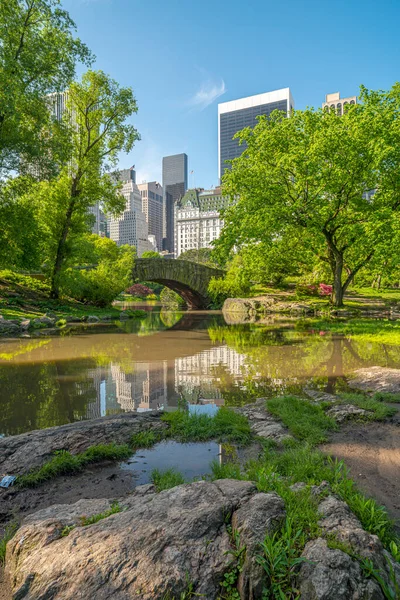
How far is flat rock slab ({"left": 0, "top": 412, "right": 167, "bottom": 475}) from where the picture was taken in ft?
11.0

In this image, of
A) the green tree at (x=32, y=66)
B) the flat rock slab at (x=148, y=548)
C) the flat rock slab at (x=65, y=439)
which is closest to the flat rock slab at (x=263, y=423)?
the flat rock slab at (x=65, y=439)

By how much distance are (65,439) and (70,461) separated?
483 mm

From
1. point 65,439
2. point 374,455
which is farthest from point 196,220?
point 374,455

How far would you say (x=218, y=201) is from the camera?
455 feet

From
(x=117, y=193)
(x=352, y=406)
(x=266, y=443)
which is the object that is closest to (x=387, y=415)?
(x=352, y=406)

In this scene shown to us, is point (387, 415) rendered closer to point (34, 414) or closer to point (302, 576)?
point (302, 576)

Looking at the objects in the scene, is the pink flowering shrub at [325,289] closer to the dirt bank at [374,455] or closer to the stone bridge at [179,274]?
the stone bridge at [179,274]

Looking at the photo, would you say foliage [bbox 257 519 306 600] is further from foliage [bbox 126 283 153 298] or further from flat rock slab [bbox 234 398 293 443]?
foliage [bbox 126 283 153 298]

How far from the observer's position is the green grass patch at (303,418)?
3996 mm

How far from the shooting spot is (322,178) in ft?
51.2

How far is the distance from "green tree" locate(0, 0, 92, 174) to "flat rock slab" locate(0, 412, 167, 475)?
52.1 feet

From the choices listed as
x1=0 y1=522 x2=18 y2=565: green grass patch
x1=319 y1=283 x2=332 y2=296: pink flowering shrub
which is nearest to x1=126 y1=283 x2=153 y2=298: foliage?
x1=319 y1=283 x2=332 y2=296: pink flowering shrub

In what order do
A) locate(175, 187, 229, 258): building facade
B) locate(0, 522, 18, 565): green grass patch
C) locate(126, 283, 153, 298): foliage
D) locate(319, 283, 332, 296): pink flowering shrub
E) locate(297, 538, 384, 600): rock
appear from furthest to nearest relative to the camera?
locate(175, 187, 229, 258): building facade, locate(126, 283, 153, 298): foliage, locate(319, 283, 332, 296): pink flowering shrub, locate(0, 522, 18, 565): green grass patch, locate(297, 538, 384, 600): rock

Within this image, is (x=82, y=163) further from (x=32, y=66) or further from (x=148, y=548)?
(x=148, y=548)
